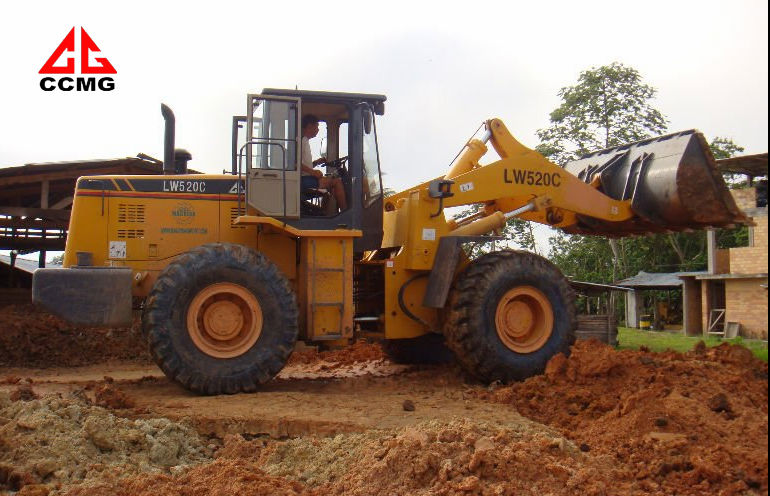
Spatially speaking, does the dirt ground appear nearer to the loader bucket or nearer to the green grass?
the green grass

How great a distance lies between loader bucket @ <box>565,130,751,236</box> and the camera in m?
8.53

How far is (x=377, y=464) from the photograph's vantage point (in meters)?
4.93

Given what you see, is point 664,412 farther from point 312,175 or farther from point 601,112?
point 601,112

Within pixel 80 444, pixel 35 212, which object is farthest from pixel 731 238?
pixel 80 444

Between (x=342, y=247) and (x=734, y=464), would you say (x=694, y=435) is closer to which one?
(x=734, y=464)

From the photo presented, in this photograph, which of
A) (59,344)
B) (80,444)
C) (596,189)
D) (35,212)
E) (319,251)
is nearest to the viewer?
(80,444)

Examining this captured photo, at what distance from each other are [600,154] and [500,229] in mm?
2065

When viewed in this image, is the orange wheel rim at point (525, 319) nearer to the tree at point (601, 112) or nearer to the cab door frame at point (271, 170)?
the cab door frame at point (271, 170)

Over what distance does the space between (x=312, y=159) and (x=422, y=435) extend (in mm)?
4123

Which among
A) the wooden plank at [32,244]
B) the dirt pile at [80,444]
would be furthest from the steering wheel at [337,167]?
the wooden plank at [32,244]

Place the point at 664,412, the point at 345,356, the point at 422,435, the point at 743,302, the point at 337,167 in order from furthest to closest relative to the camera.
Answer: the point at 743,302, the point at 345,356, the point at 337,167, the point at 664,412, the point at 422,435

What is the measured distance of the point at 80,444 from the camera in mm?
5543

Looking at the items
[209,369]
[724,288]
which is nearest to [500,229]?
[209,369]

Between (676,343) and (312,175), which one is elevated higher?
(312,175)
